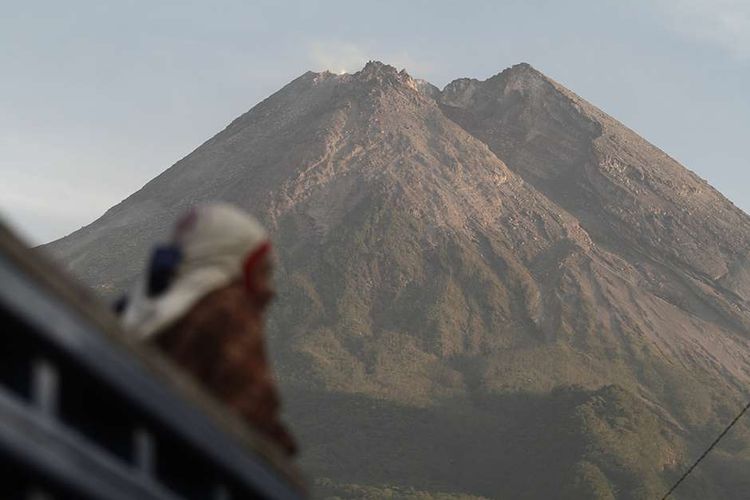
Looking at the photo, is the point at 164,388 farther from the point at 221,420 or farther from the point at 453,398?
the point at 453,398

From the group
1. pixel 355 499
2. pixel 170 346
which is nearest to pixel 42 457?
pixel 170 346

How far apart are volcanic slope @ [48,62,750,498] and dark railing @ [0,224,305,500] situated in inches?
2562

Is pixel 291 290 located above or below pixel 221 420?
above

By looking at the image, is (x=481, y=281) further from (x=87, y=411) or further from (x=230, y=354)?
(x=87, y=411)

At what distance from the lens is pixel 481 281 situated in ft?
324

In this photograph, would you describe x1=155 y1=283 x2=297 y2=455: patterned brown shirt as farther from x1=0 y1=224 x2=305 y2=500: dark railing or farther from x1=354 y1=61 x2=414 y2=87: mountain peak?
x1=354 y1=61 x2=414 y2=87: mountain peak

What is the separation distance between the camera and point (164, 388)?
2607 mm

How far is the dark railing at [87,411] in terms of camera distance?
7.28 feet

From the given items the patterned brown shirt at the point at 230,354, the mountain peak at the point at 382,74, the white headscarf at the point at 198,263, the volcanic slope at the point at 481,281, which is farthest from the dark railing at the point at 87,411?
the mountain peak at the point at 382,74

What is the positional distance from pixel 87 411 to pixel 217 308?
761 mm

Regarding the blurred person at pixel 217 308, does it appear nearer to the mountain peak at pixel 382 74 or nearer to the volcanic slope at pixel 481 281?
the volcanic slope at pixel 481 281

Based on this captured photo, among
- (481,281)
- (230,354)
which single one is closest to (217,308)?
(230,354)

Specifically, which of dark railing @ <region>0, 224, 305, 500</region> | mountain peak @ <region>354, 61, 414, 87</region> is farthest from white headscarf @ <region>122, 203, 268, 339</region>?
mountain peak @ <region>354, 61, 414, 87</region>

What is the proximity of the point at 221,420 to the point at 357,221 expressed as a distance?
100890mm
